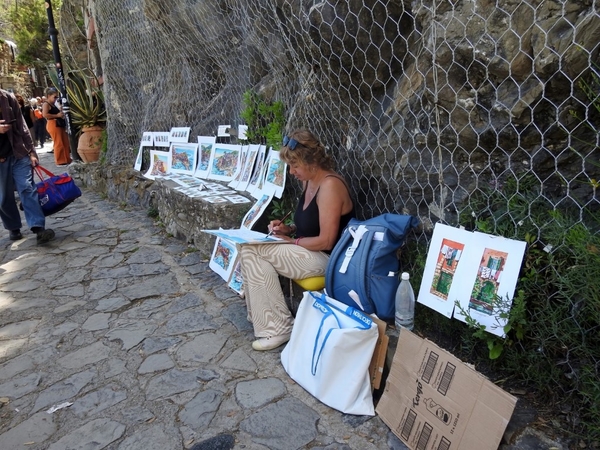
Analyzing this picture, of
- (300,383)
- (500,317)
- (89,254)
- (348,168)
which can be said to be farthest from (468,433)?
(89,254)

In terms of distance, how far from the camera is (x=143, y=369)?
2654 mm

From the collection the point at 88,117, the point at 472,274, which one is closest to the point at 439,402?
the point at 472,274

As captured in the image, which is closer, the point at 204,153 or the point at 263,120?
the point at 263,120

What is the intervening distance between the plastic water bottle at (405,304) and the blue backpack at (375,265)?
10cm

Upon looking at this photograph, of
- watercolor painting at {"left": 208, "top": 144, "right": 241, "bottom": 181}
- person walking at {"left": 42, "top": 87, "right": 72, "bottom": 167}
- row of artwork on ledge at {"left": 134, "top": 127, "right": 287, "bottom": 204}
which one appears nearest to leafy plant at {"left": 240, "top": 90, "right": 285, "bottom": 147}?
row of artwork on ledge at {"left": 134, "top": 127, "right": 287, "bottom": 204}

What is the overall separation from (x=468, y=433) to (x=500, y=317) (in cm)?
47

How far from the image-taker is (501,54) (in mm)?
1903

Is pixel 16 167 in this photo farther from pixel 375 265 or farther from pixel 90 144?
pixel 90 144

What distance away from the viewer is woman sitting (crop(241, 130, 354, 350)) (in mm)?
2691

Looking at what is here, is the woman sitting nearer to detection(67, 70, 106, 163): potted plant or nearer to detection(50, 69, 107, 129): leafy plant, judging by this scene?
detection(67, 70, 106, 163): potted plant

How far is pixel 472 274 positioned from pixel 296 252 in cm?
109

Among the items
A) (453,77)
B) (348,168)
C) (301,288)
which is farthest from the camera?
(348,168)

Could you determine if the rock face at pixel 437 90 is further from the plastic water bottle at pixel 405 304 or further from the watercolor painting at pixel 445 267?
the plastic water bottle at pixel 405 304

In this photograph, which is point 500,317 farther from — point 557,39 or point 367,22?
point 367,22
